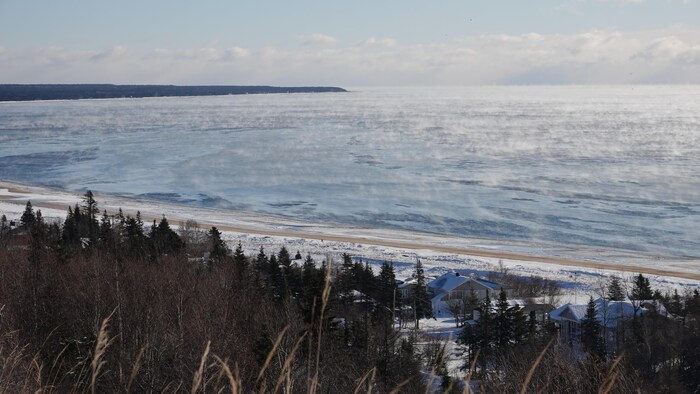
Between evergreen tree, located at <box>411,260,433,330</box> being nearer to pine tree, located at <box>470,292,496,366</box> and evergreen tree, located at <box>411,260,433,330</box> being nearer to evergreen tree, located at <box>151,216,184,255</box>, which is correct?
pine tree, located at <box>470,292,496,366</box>

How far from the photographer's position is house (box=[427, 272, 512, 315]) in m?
25.4

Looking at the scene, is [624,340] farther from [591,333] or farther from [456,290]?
[456,290]

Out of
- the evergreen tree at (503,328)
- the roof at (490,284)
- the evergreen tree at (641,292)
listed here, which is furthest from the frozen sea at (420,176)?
the evergreen tree at (503,328)

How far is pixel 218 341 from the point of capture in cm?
1113

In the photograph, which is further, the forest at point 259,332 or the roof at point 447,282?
the roof at point 447,282

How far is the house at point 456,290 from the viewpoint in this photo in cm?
2539

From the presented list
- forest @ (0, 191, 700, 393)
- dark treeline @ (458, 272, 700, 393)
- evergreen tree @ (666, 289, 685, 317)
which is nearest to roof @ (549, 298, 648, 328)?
dark treeline @ (458, 272, 700, 393)

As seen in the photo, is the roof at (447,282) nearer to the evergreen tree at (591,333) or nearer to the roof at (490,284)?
the roof at (490,284)

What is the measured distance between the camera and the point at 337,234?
3653 cm

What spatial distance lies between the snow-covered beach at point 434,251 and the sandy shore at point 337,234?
0.11 feet

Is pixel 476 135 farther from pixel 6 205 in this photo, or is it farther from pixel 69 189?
pixel 6 205

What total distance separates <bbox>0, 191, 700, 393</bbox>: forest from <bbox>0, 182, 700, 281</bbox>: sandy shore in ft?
A: 26.4

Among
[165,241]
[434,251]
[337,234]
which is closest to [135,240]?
[165,241]

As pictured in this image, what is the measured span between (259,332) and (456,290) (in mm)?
13459
